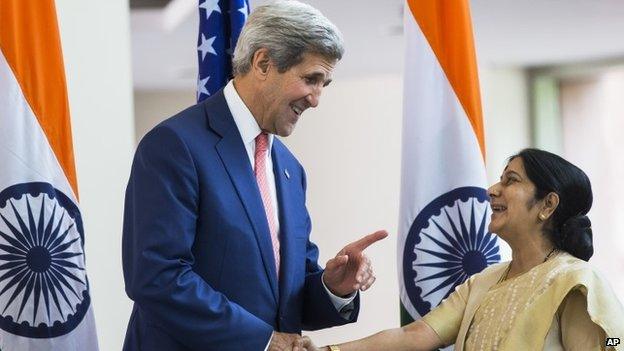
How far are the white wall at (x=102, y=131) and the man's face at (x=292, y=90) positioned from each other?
1.72 m

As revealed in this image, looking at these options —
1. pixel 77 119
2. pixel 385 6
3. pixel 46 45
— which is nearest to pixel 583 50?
pixel 385 6

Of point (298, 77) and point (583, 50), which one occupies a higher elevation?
point (583, 50)

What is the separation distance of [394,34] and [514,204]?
→ 684 cm

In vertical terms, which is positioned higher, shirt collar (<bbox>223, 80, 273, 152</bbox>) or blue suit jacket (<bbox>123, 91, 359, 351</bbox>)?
shirt collar (<bbox>223, 80, 273, 152</bbox>)

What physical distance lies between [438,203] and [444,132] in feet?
0.73

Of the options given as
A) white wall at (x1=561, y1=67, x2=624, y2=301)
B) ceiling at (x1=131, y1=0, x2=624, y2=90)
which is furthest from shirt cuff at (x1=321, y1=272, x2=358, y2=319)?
white wall at (x1=561, y1=67, x2=624, y2=301)

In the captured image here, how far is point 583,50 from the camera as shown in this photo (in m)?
10.8

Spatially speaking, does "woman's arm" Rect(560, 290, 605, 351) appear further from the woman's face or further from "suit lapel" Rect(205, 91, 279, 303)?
"suit lapel" Rect(205, 91, 279, 303)

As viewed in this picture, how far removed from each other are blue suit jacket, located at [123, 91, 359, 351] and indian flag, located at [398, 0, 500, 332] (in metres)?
0.84

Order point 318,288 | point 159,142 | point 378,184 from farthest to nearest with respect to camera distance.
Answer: point 378,184 < point 318,288 < point 159,142

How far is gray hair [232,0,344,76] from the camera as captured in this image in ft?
7.34

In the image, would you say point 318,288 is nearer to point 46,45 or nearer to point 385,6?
point 46,45

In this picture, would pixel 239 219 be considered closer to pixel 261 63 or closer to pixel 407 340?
pixel 261 63

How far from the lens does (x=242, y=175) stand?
229 centimetres
